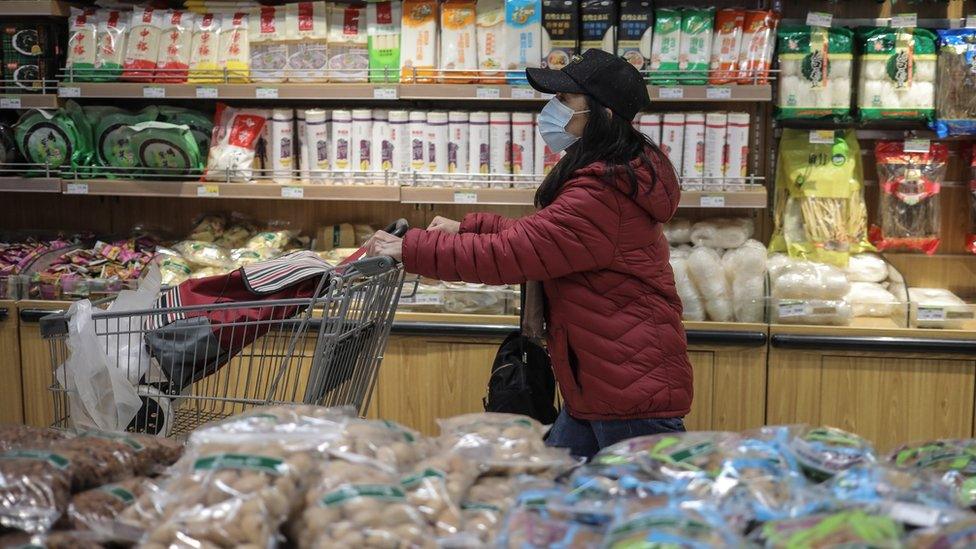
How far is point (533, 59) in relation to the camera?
416 cm

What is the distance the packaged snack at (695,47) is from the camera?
4.12m

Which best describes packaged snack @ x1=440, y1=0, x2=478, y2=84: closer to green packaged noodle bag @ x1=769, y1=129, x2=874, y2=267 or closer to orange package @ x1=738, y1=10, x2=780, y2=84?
orange package @ x1=738, y1=10, x2=780, y2=84

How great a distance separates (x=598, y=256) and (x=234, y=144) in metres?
2.30

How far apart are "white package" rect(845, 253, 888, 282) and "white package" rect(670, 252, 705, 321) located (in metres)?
0.70

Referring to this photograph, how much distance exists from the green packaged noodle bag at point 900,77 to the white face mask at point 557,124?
1.89 m

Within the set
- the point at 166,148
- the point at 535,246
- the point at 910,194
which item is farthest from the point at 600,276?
the point at 166,148

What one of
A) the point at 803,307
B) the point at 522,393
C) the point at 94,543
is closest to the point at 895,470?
the point at 94,543

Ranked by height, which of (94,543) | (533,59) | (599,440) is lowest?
(599,440)

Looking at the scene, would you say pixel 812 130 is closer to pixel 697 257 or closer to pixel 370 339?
pixel 697 257

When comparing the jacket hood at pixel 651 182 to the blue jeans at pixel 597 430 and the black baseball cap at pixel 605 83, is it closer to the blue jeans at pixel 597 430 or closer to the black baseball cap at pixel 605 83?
the black baseball cap at pixel 605 83

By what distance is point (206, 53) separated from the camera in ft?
14.4

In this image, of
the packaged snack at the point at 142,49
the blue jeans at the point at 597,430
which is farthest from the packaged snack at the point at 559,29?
the blue jeans at the point at 597,430

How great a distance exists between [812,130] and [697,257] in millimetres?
Result: 868

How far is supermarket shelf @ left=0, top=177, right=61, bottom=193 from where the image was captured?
441 centimetres
